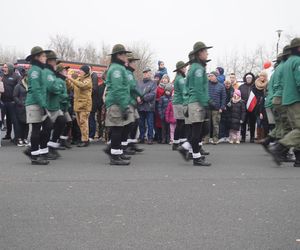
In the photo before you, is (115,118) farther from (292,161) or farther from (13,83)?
(13,83)

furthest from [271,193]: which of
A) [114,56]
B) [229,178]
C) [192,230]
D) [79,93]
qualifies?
[79,93]

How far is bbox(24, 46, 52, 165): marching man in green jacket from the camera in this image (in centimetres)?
842

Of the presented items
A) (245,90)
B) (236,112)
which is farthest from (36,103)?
(245,90)

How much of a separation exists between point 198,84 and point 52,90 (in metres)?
2.93

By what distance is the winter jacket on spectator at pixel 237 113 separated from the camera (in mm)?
12953

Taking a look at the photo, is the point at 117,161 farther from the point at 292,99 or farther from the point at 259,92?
the point at 259,92

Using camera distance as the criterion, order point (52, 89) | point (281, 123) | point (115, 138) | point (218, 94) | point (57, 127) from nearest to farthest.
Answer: point (115, 138) < point (52, 89) < point (281, 123) < point (57, 127) < point (218, 94)

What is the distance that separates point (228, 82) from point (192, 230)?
30.4 feet

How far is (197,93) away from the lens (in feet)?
27.4

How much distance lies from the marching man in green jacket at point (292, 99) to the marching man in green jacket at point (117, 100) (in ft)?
9.05

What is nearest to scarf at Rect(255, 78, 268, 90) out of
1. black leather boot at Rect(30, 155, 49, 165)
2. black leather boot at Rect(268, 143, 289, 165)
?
black leather boot at Rect(268, 143, 289, 165)

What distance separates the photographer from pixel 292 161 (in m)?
9.02

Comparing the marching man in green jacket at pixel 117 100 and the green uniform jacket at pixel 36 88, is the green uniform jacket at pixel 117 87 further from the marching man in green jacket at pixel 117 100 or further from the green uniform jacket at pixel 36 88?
the green uniform jacket at pixel 36 88

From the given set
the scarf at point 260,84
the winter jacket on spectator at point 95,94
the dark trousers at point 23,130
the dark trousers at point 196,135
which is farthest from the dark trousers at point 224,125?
the dark trousers at point 23,130
